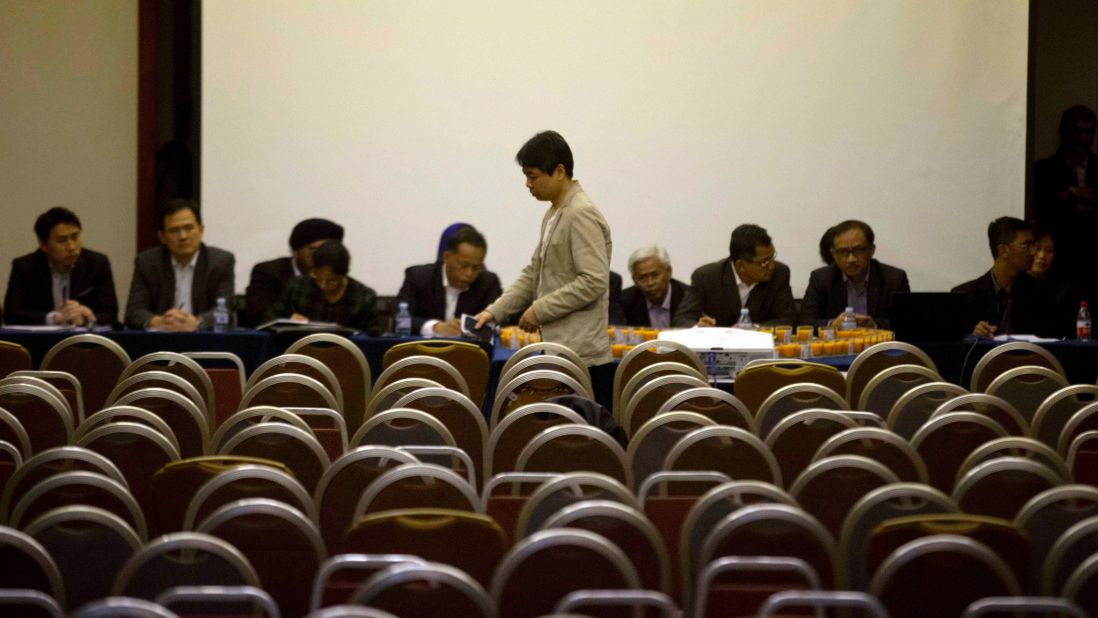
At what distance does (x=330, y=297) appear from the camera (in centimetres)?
770

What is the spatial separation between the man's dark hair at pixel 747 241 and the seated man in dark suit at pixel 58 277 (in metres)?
3.37

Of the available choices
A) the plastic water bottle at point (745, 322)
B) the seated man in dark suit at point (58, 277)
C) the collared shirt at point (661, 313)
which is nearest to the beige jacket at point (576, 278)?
the plastic water bottle at point (745, 322)

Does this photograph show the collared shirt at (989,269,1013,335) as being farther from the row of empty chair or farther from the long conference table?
the row of empty chair

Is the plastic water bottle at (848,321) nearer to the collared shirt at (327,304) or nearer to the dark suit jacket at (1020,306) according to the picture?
the dark suit jacket at (1020,306)

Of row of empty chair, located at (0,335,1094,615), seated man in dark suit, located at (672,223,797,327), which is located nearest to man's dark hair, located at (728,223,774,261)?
seated man in dark suit, located at (672,223,797,327)

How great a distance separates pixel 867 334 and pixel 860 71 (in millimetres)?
2746

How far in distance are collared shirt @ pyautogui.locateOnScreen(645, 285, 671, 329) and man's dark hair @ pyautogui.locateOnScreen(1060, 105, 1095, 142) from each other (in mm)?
2941

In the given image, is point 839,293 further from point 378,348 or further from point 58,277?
point 58,277

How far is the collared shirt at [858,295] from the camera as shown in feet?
27.3

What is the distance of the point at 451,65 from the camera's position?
9422 millimetres

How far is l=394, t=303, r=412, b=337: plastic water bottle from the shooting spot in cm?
759

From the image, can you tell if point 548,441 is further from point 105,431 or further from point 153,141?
point 153,141

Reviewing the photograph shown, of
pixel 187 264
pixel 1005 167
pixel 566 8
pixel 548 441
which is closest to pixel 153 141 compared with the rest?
pixel 187 264

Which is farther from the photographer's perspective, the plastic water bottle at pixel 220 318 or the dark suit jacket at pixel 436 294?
the dark suit jacket at pixel 436 294
